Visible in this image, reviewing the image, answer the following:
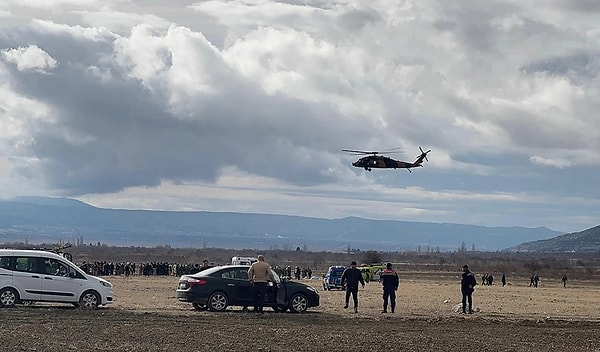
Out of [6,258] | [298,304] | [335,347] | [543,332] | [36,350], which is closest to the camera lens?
[36,350]

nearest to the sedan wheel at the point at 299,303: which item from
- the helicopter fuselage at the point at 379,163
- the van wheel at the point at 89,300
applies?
the van wheel at the point at 89,300

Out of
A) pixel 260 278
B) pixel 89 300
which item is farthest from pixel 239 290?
pixel 89 300

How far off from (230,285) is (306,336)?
285 inches

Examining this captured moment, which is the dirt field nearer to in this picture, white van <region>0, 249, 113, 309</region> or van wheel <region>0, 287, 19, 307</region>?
white van <region>0, 249, 113, 309</region>

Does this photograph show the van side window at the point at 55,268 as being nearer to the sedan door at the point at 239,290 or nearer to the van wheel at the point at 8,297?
the van wheel at the point at 8,297

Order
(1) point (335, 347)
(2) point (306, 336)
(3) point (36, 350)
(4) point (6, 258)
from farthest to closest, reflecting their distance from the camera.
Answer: (4) point (6, 258) → (2) point (306, 336) → (1) point (335, 347) → (3) point (36, 350)

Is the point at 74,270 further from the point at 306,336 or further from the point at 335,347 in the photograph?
the point at 335,347

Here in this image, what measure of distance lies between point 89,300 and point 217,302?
142 inches

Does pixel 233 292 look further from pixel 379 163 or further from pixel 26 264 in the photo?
pixel 379 163

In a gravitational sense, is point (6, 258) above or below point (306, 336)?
above

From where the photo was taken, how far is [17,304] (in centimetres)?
2834

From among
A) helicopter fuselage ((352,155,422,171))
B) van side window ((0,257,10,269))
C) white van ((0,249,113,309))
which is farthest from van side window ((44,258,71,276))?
helicopter fuselage ((352,155,422,171))

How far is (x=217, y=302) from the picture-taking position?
96.8 feet

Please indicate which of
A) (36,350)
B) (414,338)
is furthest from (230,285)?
(36,350)
